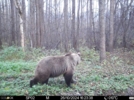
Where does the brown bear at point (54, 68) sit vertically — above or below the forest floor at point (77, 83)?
above

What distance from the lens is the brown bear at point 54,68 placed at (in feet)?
23.2

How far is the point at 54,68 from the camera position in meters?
7.29

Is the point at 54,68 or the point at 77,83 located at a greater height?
the point at 54,68

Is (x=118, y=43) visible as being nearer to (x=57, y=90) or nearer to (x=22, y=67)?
(x=22, y=67)

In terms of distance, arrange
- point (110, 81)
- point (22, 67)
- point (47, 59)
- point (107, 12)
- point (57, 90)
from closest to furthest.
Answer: point (57, 90), point (47, 59), point (110, 81), point (22, 67), point (107, 12)

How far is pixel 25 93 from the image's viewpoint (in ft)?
21.0

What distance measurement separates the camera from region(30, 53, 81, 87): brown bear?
7066 millimetres

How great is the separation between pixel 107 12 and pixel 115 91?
69.0 feet

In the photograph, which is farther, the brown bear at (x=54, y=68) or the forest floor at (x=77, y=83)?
the brown bear at (x=54, y=68)

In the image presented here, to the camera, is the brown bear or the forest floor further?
the brown bear

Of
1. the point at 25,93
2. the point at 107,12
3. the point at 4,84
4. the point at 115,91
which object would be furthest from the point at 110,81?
the point at 107,12

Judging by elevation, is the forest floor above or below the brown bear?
below

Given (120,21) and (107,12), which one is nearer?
(120,21)

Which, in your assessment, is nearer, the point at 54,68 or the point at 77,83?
the point at 54,68
